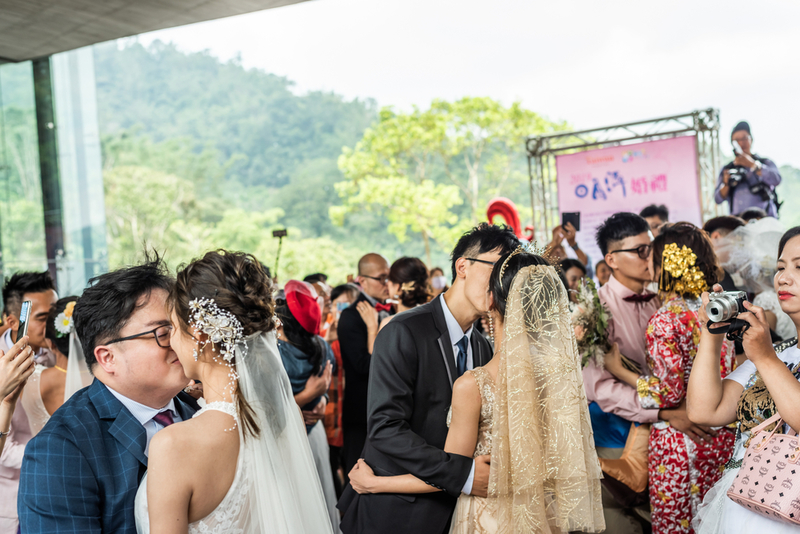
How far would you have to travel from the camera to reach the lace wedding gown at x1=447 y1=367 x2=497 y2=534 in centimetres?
175

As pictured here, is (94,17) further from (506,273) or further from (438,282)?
(506,273)

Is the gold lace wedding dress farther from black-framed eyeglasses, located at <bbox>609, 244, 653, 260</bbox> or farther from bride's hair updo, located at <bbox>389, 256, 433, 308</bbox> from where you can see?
bride's hair updo, located at <bbox>389, 256, 433, 308</bbox>

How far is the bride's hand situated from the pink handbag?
3.49 feet

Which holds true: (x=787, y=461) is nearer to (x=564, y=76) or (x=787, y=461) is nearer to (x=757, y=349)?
(x=757, y=349)

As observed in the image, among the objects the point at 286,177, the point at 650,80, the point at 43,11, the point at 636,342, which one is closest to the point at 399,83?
the point at 286,177

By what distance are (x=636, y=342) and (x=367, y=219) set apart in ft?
96.9

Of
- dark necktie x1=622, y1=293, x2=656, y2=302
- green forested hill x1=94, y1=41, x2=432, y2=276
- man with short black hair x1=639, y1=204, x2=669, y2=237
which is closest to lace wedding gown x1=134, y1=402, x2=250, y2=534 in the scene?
dark necktie x1=622, y1=293, x2=656, y2=302

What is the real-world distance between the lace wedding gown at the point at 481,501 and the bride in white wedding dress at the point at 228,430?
47 cm

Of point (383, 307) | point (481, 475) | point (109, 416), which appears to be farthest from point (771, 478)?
point (383, 307)

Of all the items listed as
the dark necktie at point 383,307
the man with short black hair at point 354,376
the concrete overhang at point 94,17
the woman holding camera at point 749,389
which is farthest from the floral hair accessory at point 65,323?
the concrete overhang at point 94,17

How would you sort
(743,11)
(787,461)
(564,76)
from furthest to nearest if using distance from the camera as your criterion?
(564,76)
(743,11)
(787,461)

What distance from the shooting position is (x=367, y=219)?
32.2 metres

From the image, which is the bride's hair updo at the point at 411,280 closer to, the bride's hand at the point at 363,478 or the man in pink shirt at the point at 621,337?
the man in pink shirt at the point at 621,337

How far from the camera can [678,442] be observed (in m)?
2.44
